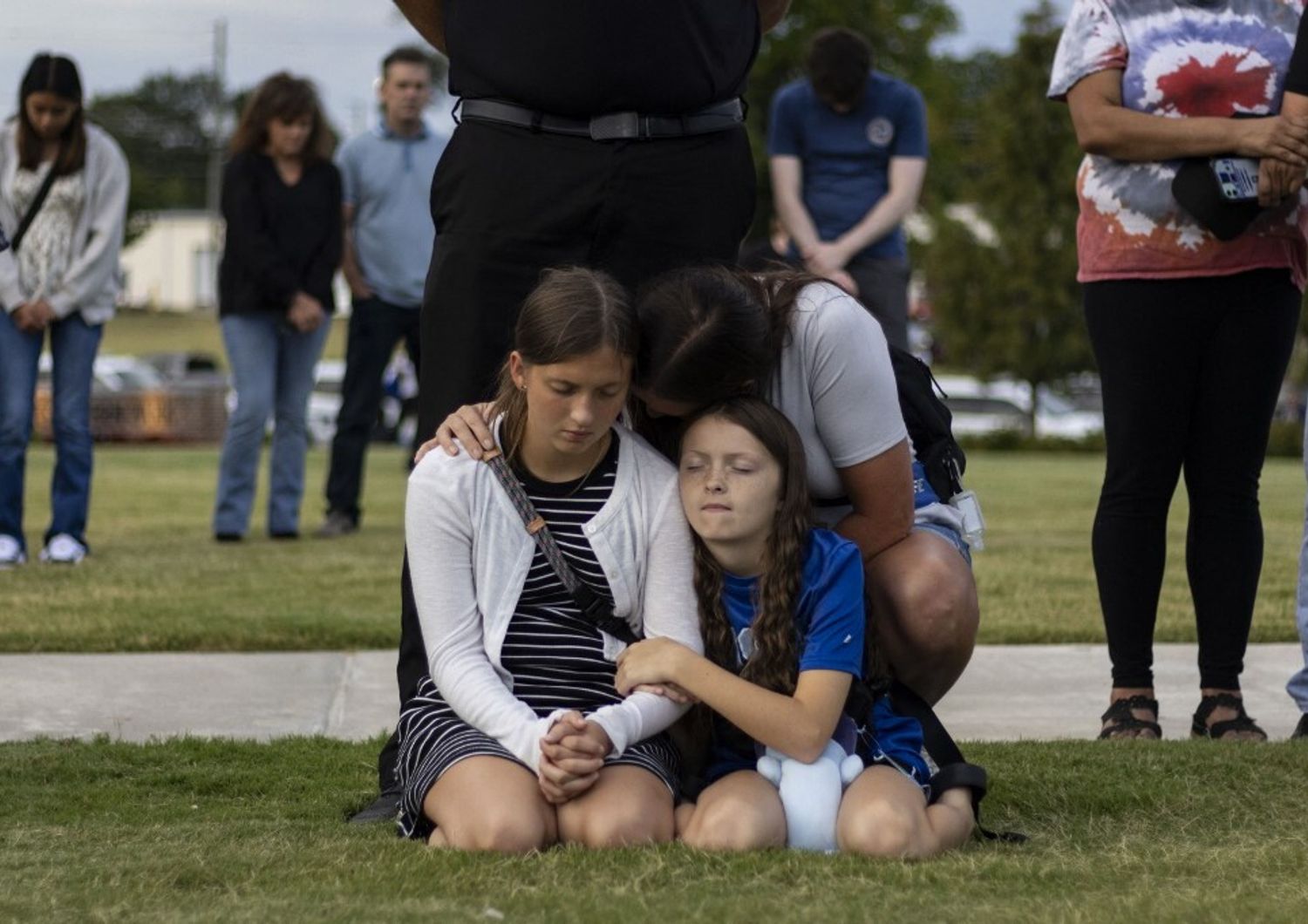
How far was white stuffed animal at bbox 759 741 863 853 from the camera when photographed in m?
3.38

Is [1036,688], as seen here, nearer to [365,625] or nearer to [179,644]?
[365,625]

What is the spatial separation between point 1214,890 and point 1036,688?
225 centimetres

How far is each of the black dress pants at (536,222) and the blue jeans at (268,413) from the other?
517cm

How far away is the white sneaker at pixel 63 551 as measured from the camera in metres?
7.85

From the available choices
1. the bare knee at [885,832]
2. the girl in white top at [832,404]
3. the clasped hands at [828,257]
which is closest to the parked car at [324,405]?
the clasped hands at [828,257]

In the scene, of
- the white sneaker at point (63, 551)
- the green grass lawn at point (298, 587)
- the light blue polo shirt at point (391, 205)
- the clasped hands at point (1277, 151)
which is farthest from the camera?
the light blue polo shirt at point (391, 205)

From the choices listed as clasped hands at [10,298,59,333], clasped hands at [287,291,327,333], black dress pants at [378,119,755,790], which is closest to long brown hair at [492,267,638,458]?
black dress pants at [378,119,755,790]

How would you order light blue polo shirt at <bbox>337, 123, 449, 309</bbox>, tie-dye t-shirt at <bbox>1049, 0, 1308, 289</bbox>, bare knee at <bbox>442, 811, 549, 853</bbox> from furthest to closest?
1. light blue polo shirt at <bbox>337, 123, 449, 309</bbox>
2. tie-dye t-shirt at <bbox>1049, 0, 1308, 289</bbox>
3. bare knee at <bbox>442, 811, 549, 853</bbox>

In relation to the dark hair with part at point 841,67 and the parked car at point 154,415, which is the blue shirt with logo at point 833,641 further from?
the parked car at point 154,415

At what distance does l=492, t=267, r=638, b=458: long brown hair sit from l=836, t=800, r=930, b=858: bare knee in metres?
0.88

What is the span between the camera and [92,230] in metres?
8.03

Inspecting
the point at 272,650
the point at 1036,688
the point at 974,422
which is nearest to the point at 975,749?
the point at 1036,688

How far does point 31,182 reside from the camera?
313 inches

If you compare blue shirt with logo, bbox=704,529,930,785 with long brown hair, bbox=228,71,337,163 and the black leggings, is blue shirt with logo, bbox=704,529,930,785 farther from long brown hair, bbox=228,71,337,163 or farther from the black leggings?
long brown hair, bbox=228,71,337,163
